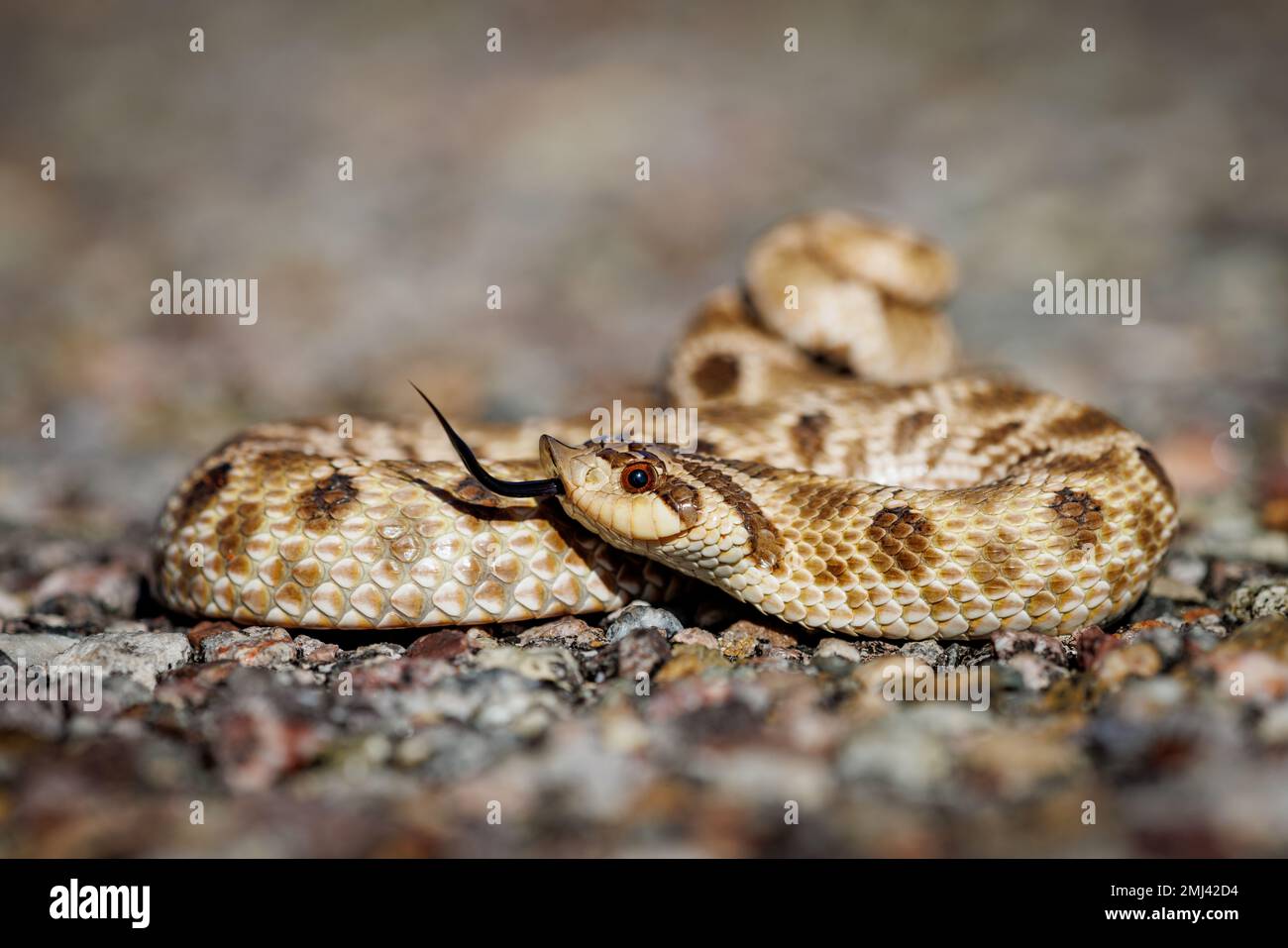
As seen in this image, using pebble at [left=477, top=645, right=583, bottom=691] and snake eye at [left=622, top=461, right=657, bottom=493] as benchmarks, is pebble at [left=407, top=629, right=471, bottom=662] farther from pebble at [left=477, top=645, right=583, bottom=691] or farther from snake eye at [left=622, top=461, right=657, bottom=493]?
snake eye at [left=622, top=461, right=657, bottom=493]

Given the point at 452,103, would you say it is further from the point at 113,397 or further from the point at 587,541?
the point at 587,541

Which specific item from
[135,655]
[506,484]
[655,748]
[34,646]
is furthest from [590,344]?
[655,748]

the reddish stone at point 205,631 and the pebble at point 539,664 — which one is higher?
the reddish stone at point 205,631

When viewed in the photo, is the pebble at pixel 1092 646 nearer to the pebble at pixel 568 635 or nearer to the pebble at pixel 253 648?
the pebble at pixel 568 635

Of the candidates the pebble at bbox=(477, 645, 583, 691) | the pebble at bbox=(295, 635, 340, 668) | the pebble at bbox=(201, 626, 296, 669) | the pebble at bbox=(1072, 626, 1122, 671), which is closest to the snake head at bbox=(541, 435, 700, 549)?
the pebble at bbox=(477, 645, 583, 691)


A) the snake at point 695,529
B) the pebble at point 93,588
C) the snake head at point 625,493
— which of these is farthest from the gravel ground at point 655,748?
the pebble at point 93,588

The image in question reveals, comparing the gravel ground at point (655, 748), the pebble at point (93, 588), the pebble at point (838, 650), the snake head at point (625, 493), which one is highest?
the snake head at point (625, 493)
